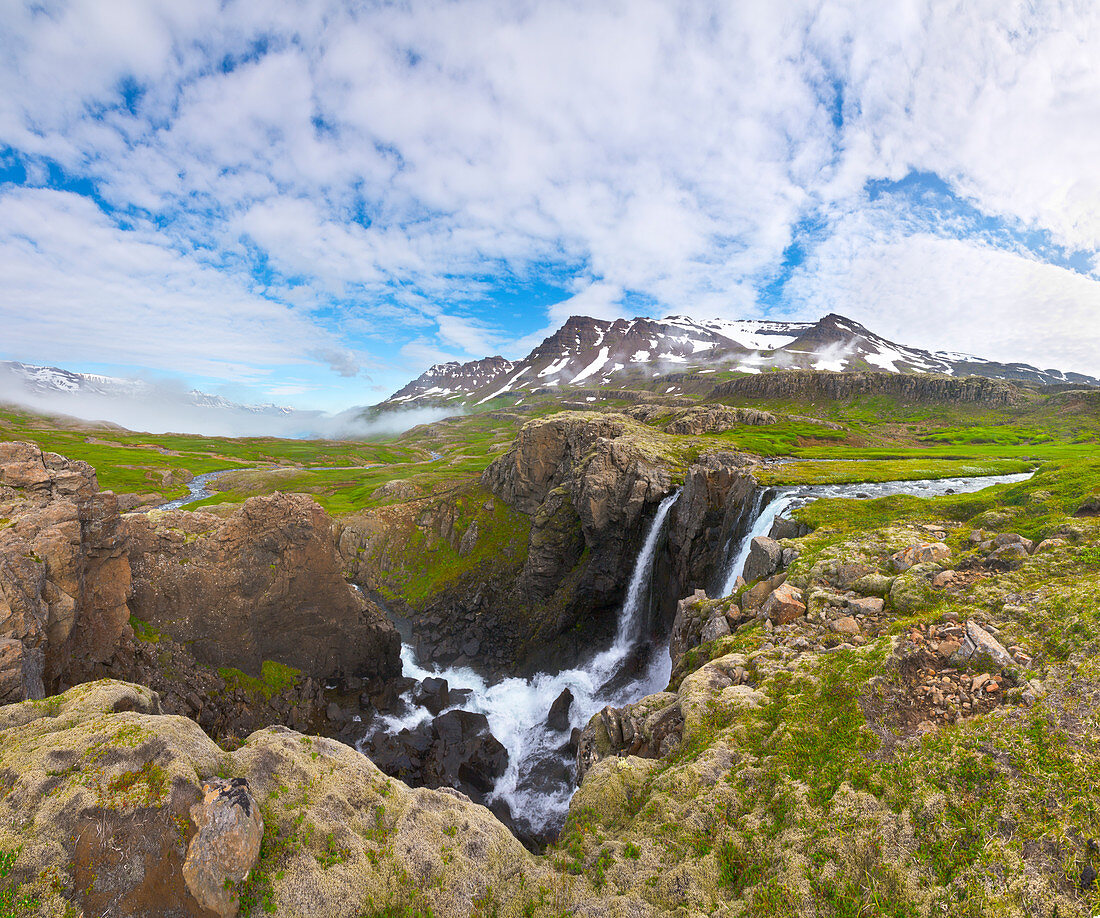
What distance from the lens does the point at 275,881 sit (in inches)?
Result: 431

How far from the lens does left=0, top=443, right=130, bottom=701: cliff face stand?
20.7m

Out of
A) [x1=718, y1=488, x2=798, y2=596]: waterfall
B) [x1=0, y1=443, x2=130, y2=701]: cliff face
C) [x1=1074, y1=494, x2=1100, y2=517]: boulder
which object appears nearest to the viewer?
[x1=0, y1=443, x2=130, y2=701]: cliff face

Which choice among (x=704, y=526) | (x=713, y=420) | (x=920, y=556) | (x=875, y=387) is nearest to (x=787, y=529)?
(x=920, y=556)

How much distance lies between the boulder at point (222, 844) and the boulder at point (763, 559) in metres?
25.9

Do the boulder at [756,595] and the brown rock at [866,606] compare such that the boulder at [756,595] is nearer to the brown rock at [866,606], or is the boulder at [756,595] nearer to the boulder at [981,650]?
the brown rock at [866,606]

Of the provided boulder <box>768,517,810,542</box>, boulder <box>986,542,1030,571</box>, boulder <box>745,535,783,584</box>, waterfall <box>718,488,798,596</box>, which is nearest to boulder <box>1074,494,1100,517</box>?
boulder <box>986,542,1030,571</box>

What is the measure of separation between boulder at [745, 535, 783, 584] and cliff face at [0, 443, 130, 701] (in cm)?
3644

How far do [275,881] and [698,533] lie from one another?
4015 cm

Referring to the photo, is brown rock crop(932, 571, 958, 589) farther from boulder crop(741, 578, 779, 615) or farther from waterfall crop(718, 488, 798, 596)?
waterfall crop(718, 488, 798, 596)

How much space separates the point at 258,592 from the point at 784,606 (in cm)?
4325

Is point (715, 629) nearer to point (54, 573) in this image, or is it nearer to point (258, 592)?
point (54, 573)

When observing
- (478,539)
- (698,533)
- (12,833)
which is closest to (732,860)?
(12,833)

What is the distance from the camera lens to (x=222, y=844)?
10.8 m

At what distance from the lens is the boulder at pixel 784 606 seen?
19.6 meters
